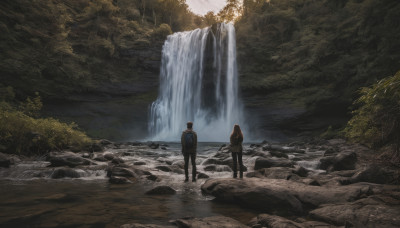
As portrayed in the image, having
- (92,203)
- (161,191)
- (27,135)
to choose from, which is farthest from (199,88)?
(92,203)

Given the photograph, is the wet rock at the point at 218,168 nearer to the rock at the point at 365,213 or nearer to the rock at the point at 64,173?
the rock at the point at 64,173

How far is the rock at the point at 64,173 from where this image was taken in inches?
289

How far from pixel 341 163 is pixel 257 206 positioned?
15.8 feet

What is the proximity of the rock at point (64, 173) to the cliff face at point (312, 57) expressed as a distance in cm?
1846

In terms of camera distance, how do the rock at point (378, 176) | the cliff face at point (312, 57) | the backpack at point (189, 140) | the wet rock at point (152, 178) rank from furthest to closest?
the cliff face at point (312, 57) → the wet rock at point (152, 178) → the backpack at point (189, 140) → the rock at point (378, 176)

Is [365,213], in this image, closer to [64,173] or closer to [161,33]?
[64,173]

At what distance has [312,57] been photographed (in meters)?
23.6

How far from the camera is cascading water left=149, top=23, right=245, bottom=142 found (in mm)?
28578

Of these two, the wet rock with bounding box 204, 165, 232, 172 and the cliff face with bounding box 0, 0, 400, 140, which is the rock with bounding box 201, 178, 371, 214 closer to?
the wet rock with bounding box 204, 165, 232, 172

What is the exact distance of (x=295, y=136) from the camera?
945 inches

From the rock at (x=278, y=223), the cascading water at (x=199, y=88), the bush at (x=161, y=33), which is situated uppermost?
the bush at (x=161, y=33)

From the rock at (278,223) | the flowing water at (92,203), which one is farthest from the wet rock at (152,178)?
the rock at (278,223)

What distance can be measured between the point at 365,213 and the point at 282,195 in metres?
1.38

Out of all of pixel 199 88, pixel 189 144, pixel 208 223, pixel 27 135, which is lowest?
pixel 208 223
